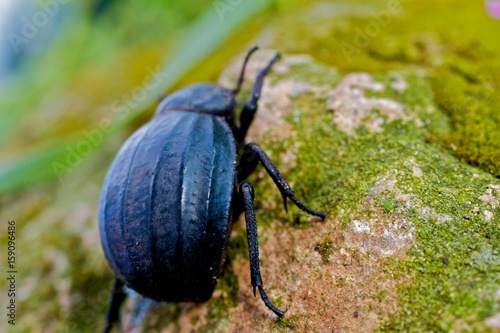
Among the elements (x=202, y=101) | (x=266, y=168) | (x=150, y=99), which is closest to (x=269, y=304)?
(x=266, y=168)

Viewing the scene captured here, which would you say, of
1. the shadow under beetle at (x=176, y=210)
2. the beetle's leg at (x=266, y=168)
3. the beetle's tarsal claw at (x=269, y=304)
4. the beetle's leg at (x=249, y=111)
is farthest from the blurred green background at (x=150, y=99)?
the beetle's tarsal claw at (x=269, y=304)

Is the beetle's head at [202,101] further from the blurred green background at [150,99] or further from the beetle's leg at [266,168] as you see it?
the blurred green background at [150,99]

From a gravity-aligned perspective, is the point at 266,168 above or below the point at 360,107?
above

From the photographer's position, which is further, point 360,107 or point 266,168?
point 360,107

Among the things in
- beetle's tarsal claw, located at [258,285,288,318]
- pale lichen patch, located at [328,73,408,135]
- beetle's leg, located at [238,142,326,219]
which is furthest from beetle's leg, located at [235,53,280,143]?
beetle's tarsal claw, located at [258,285,288,318]

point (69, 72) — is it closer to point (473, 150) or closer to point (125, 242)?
point (125, 242)

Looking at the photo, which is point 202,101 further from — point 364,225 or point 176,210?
point 364,225
